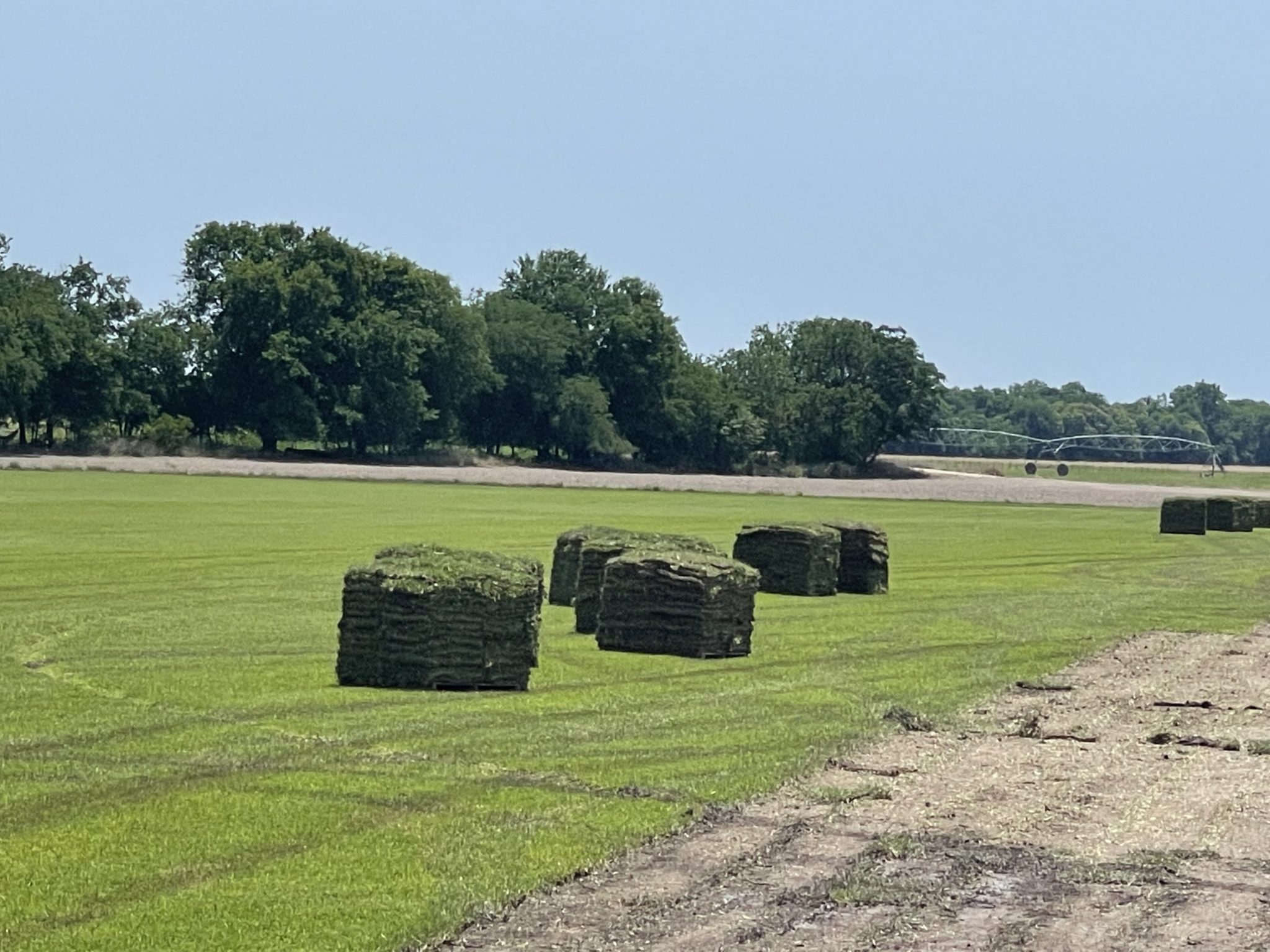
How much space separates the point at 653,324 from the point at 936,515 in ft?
251

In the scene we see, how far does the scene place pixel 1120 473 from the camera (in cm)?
18250

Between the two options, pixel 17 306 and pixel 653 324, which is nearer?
pixel 17 306

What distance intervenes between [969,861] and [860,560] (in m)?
23.5

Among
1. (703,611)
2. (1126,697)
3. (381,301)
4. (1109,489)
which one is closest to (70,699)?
(703,611)

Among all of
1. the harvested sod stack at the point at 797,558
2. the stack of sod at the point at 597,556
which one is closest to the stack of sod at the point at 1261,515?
the harvested sod stack at the point at 797,558

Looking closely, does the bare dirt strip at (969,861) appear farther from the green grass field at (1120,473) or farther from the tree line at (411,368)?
the green grass field at (1120,473)

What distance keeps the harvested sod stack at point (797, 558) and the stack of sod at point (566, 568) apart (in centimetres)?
457

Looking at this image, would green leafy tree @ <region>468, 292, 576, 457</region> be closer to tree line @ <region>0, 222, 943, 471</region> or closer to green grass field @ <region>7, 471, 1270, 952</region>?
tree line @ <region>0, 222, 943, 471</region>

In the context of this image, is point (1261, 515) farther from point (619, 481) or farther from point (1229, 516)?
point (619, 481)

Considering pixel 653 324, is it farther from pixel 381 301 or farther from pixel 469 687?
pixel 469 687

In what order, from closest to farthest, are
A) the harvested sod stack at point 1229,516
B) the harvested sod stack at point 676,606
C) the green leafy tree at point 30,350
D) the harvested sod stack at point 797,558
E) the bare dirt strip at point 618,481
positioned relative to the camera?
the harvested sod stack at point 676,606, the harvested sod stack at point 797,558, the harvested sod stack at point 1229,516, the bare dirt strip at point 618,481, the green leafy tree at point 30,350

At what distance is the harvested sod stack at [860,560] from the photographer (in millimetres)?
35562

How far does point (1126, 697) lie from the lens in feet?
69.2

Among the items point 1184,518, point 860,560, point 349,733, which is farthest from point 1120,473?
point 349,733
